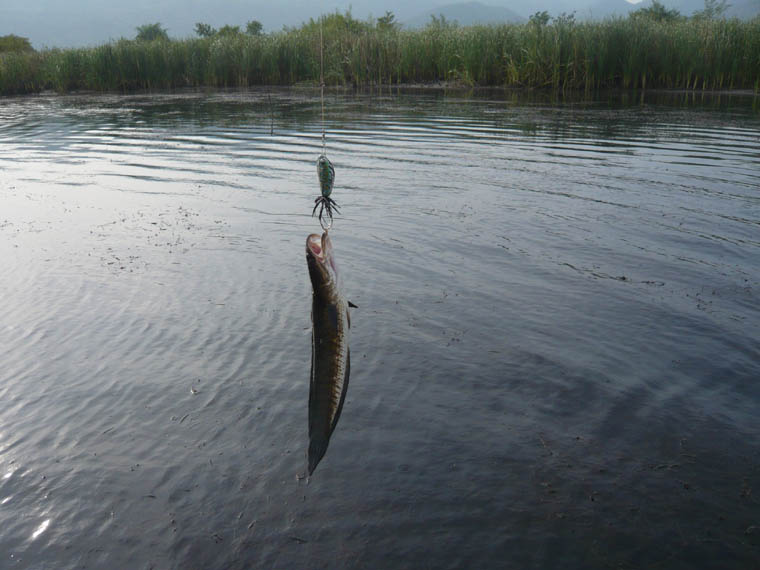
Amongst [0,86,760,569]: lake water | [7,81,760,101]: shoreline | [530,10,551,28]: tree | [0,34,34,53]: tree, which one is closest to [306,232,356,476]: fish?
[0,86,760,569]: lake water

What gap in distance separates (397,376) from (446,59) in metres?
29.9

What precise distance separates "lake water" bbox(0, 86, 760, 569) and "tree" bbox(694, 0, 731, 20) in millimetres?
20934

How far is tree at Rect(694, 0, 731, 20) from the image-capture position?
1122 inches

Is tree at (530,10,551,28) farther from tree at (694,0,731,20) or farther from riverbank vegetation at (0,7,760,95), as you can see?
tree at (694,0,731,20)

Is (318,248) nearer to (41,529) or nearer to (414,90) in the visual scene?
(41,529)

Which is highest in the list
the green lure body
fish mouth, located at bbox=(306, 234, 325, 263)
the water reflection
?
Result: the green lure body

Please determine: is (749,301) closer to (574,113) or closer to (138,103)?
(574,113)

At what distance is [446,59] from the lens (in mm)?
32375

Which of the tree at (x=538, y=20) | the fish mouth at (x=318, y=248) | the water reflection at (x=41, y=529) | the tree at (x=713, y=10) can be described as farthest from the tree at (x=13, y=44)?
the fish mouth at (x=318, y=248)

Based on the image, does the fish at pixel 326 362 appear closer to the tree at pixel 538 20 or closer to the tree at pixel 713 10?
the tree at pixel 538 20

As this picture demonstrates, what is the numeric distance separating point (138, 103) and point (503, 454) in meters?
30.4

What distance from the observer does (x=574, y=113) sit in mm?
21609

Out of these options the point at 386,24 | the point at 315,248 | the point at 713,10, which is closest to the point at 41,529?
the point at 315,248

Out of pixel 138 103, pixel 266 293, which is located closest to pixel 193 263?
pixel 266 293
